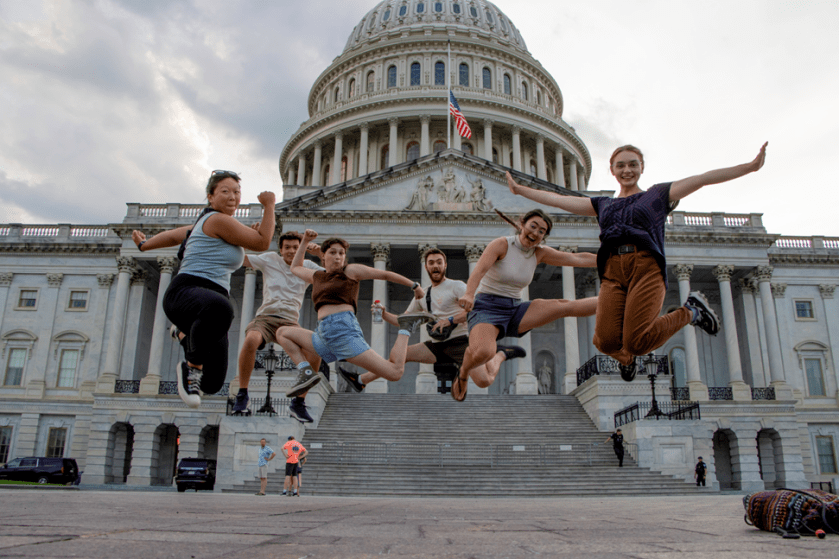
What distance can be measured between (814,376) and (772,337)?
600 cm

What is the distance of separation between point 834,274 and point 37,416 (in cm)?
5592

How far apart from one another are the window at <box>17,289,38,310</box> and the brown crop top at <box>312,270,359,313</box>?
4803 centimetres

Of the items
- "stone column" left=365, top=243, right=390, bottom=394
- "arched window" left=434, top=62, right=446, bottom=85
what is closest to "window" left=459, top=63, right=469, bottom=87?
"arched window" left=434, top=62, right=446, bottom=85

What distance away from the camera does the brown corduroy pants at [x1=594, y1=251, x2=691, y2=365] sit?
5.11 metres

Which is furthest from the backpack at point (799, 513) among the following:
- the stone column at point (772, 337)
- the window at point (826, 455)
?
the window at point (826, 455)

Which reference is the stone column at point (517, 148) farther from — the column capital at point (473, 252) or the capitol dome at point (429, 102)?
the column capital at point (473, 252)

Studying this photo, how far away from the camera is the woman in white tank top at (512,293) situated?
7.13 metres

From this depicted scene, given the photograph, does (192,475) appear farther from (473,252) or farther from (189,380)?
(189,380)

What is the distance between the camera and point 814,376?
45.3 metres

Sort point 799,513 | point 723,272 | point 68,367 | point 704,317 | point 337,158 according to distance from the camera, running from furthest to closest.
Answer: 1. point 337,158
2. point 68,367
3. point 723,272
4. point 799,513
5. point 704,317

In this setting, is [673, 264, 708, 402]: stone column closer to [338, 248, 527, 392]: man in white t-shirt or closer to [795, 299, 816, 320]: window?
[795, 299, 816, 320]: window

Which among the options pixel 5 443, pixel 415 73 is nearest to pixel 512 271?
pixel 5 443

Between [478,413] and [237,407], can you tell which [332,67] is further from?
[237,407]

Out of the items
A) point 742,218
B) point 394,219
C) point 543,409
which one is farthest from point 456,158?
point 742,218
